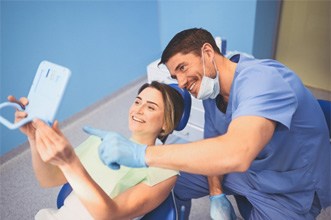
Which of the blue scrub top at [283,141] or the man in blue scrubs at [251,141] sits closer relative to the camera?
the man in blue scrubs at [251,141]

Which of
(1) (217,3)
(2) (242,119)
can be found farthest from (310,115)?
(1) (217,3)

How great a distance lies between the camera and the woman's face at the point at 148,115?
46.2 inches

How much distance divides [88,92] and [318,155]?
1.98m

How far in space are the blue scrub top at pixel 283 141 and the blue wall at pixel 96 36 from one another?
1.32 metres

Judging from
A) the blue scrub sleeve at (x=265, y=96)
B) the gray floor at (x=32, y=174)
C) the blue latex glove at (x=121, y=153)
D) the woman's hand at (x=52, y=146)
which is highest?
the blue scrub sleeve at (x=265, y=96)

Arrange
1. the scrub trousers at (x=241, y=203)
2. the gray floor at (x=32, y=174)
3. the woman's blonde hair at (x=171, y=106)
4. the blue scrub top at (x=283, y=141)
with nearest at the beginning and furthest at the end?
the blue scrub top at (x=283, y=141) < the scrub trousers at (x=241, y=203) < the woman's blonde hair at (x=171, y=106) < the gray floor at (x=32, y=174)

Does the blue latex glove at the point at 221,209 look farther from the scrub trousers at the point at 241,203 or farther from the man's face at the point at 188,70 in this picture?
the man's face at the point at 188,70

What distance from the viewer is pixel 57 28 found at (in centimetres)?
214

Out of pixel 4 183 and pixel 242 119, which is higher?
pixel 242 119

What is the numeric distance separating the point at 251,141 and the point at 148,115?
20.7 inches

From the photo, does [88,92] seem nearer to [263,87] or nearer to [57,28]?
[57,28]

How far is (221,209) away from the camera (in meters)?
1.25

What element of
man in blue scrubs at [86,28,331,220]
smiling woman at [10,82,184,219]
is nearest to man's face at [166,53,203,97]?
man in blue scrubs at [86,28,331,220]

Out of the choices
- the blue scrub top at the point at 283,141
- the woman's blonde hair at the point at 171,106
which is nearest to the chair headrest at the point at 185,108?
the woman's blonde hair at the point at 171,106
